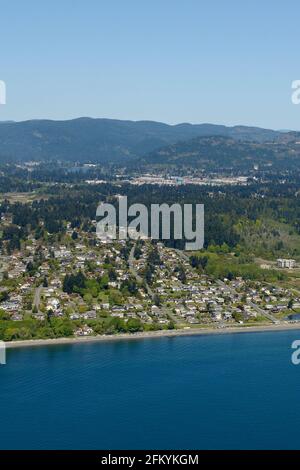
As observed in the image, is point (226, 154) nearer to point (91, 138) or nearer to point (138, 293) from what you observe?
point (91, 138)

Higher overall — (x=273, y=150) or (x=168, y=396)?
(x=273, y=150)

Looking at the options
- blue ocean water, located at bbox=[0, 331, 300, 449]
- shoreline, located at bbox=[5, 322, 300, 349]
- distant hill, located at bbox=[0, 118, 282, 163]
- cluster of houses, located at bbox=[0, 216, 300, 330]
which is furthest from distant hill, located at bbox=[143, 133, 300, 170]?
blue ocean water, located at bbox=[0, 331, 300, 449]

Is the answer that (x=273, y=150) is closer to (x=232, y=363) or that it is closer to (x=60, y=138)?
(x=60, y=138)

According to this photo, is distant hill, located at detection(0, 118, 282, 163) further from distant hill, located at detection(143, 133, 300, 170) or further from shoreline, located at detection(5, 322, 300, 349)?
shoreline, located at detection(5, 322, 300, 349)

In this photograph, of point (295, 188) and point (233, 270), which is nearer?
point (233, 270)

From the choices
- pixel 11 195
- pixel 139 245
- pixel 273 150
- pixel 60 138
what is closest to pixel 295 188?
pixel 11 195

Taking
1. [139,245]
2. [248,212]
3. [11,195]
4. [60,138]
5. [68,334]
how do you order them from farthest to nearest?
[60,138] → [11,195] → [248,212] → [139,245] → [68,334]
